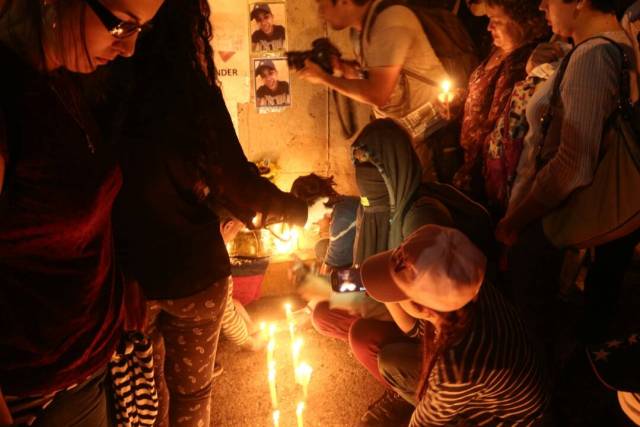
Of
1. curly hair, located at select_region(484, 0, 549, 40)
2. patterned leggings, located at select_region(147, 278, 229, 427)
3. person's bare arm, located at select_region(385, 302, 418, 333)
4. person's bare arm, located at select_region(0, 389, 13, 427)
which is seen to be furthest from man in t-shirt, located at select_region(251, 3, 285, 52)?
person's bare arm, located at select_region(0, 389, 13, 427)

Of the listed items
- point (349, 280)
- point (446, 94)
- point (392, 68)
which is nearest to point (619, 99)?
point (446, 94)

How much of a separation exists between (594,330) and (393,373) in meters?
1.71

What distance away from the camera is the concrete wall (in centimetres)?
482

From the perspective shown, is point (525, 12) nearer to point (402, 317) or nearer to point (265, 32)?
point (265, 32)

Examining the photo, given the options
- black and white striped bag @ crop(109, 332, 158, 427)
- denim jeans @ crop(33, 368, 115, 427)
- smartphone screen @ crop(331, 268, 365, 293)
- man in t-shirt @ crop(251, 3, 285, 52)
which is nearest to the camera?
denim jeans @ crop(33, 368, 115, 427)

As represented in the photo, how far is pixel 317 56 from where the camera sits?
409cm

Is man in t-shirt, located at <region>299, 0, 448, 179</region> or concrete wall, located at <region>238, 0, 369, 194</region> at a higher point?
man in t-shirt, located at <region>299, 0, 448, 179</region>

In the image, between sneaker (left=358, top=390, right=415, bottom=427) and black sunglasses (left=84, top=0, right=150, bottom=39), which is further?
sneaker (left=358, top=390, right=415, bottom=427)

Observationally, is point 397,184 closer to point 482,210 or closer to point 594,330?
point 482,210

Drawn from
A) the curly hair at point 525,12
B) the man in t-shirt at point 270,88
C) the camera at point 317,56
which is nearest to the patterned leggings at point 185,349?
the camera at point 317,56

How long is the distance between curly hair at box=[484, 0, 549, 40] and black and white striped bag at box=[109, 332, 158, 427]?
3.42 metres

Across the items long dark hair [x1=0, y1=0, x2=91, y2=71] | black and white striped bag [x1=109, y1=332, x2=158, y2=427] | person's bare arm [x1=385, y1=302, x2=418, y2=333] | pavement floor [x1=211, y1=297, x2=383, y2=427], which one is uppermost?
long dark hair [x1=0, y1=0, x2=91, y2=71]

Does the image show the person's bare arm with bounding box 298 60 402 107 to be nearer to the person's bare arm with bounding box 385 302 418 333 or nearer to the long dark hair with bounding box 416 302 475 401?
the person's bare arm with bounding box 385 302 418 333

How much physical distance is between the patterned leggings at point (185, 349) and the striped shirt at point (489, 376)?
1.08 meters
